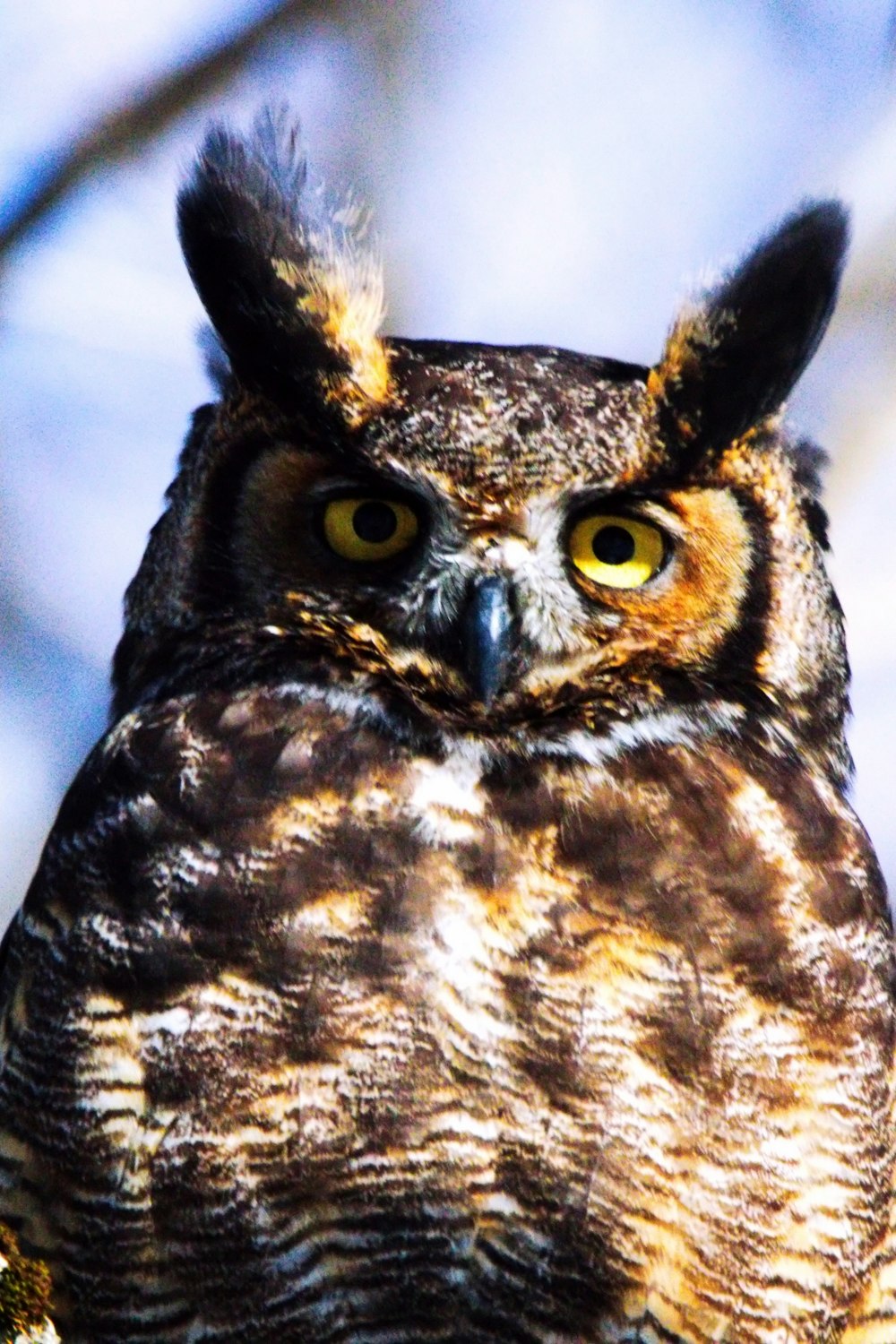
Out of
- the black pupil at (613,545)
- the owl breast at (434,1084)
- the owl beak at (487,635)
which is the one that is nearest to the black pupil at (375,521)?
the owl beak at (487,635)

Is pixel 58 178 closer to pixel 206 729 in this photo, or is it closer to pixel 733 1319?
pixel 206 729

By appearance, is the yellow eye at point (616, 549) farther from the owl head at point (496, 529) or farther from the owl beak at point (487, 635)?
the owl beak at point (487, 635)

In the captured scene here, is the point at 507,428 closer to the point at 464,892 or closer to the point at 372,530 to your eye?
the point at 372,530

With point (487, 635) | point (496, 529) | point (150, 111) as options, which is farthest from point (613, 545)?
point (150, 111)

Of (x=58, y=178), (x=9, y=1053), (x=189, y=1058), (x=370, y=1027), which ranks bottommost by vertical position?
(x=9, y=1053)

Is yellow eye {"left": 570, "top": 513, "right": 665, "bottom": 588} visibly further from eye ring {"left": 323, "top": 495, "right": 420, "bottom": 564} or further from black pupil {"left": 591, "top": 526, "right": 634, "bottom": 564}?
eye ring {"left": 323, "top": 495, "right": 420, "bottom": 564}

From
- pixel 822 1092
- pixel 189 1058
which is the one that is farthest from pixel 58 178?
pixel 822 1092
